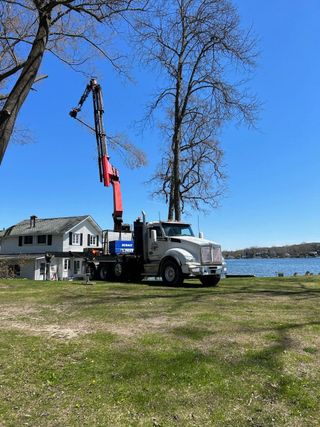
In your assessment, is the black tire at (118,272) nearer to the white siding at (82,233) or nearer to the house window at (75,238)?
the white siding at (82,233)

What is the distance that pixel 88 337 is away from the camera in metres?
7.00

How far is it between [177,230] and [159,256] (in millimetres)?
1196

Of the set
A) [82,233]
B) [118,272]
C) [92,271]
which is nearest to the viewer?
[118,272]

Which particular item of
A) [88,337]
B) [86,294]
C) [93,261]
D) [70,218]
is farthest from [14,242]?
[88,337]

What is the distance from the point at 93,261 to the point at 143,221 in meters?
3.38

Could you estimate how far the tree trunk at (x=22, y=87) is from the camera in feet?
23.1

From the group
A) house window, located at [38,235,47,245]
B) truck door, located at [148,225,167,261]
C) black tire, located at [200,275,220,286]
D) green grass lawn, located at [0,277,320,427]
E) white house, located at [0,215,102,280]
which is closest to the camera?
green grass lawn, located at [0,277,320,427]

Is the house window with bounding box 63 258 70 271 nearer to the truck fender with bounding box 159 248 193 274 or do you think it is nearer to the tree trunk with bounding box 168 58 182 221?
the tree trunk with bounding box 168 58 182 221

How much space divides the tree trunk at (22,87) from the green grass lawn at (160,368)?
3057mm

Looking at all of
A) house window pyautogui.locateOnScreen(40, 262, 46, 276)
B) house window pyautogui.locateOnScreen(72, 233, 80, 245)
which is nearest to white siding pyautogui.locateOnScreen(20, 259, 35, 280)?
house window pyautogui.locateOnScreen(40, 262, 46, 276)

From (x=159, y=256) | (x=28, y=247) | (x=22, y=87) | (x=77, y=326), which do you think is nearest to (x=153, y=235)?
(x=159, y=256)

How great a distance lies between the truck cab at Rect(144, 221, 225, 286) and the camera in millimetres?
15977

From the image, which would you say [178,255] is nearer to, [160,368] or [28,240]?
[160,368]

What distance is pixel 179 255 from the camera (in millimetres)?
16047
